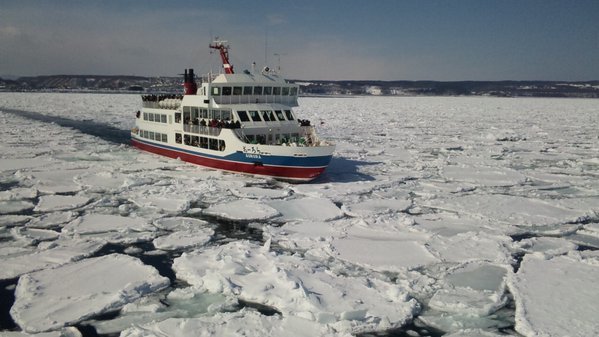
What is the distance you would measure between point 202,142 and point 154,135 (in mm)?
5554

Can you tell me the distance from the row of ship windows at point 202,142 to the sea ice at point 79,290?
1089cm

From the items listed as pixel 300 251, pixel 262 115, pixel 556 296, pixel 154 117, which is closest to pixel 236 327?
pixel 300 251

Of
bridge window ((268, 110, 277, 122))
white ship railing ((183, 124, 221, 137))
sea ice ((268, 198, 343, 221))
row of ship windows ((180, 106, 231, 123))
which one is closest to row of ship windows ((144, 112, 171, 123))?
row of ship windows ((180, 106, 231, 123))

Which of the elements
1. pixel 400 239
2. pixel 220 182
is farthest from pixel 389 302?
pixel 220 182

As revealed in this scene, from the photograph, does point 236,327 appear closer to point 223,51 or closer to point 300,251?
point 300,251

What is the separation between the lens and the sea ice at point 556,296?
7.32 m

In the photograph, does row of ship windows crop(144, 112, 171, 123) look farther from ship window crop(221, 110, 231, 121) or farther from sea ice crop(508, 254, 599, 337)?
sea ice crop(508, 254, 599, 337)

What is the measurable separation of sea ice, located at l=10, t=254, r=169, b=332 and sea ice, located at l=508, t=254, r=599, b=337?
6.92 meters

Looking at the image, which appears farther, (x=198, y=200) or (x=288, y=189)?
(x=288, y=189)

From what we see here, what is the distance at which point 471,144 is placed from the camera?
100.0 feet

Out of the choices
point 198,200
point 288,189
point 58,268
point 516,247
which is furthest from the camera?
point 288,189

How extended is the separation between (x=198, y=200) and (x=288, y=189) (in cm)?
375

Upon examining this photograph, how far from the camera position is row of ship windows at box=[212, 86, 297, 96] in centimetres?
2146

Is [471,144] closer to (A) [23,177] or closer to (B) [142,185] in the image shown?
(B) [142,185]
